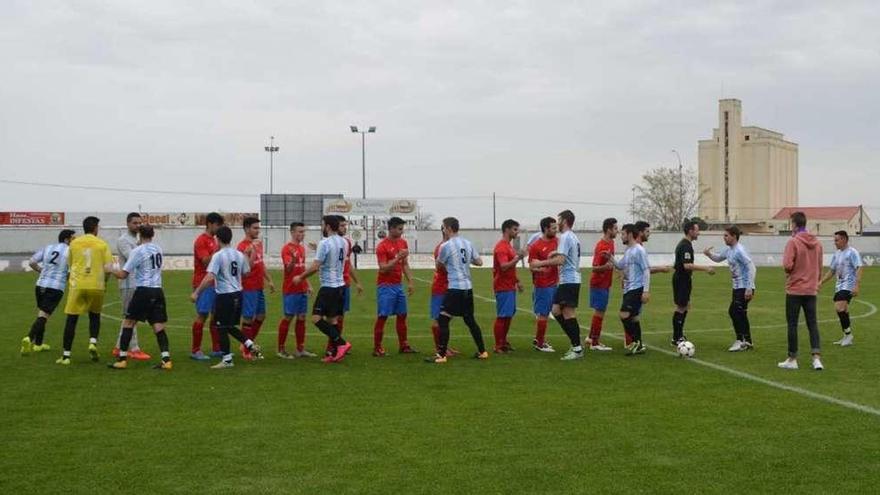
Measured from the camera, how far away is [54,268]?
1374 cm

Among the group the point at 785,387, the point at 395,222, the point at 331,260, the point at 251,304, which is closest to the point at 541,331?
the point at 395,222

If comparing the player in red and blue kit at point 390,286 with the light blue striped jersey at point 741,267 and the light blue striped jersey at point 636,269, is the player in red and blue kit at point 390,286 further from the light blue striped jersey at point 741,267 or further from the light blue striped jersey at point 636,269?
the light blue striped jersey at point 741,267

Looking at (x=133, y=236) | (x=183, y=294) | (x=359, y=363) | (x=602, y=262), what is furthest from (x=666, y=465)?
(x=183, y=294)

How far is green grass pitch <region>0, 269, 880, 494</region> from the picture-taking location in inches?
254

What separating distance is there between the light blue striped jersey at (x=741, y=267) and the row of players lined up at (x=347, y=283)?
0.06 ft

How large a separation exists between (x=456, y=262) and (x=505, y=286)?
62.1 inches

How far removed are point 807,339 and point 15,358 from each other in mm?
12936

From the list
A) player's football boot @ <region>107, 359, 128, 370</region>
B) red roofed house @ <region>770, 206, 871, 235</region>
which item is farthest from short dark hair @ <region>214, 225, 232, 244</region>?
red roofed house @ <region>770, 206, 871, 235</region>

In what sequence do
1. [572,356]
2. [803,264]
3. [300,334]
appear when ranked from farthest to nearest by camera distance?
[300,334] → [572,356] → [803,264]

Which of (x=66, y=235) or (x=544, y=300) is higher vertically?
(x=66, y=235)

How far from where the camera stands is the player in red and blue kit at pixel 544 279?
1375 cm

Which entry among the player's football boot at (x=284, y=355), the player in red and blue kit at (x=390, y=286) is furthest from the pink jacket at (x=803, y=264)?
the player's football boot at (x=284, y=355)

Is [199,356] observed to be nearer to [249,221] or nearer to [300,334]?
[300,334]

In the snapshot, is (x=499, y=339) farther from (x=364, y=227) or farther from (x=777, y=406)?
(x=364, y=227)
